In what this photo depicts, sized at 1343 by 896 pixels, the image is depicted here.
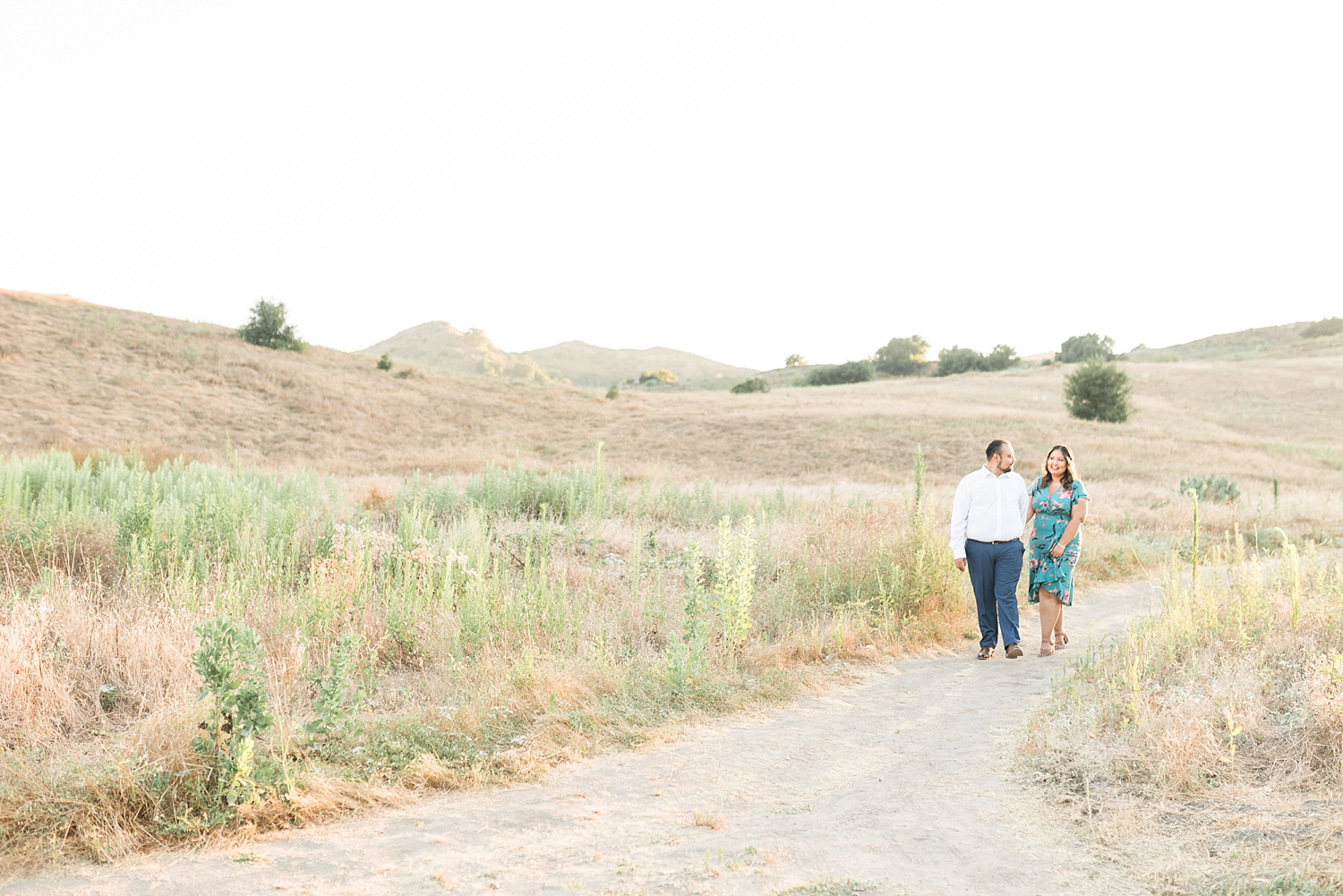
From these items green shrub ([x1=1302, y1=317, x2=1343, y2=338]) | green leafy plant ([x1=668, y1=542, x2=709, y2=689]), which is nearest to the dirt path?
green leafy plant ([x1=668, y1=542, x2=709, y2=689])

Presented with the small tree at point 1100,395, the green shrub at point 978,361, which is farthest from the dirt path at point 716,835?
the green shrub at point 978,361

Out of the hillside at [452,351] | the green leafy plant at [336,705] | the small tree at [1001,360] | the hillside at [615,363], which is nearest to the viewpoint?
the green leafy plant at [336,705]

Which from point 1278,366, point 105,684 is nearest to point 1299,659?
point 105,684

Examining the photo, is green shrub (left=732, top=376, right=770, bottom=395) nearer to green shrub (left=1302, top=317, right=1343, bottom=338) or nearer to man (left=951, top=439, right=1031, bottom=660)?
man (left=951, top=439, right=1031, bottom=660)

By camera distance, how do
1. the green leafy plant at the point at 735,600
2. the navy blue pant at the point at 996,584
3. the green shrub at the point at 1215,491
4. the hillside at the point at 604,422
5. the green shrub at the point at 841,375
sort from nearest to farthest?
1. the green leafy plant at the point at 735,600
2. the navy blue pant at the point at 996,584
3. the green shrub at the point at 1215,491
4. the hillside at the point at 604,422
5. the green shrub at the point at 841,375

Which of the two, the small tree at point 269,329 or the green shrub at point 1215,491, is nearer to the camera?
the green shrub at point 1215,491

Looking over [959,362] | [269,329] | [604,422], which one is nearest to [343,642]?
[604,422]

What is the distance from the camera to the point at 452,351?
112625mm

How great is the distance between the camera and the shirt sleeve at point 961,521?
761cm

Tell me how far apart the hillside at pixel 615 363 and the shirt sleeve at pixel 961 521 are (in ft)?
389

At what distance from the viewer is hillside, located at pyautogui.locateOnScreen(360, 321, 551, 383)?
10331 cm

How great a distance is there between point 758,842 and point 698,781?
777mm

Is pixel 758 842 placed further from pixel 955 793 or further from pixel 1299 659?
pixel 1299 659

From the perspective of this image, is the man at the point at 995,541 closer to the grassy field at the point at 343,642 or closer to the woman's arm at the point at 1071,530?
the woman's arm at the point at 1071,530
